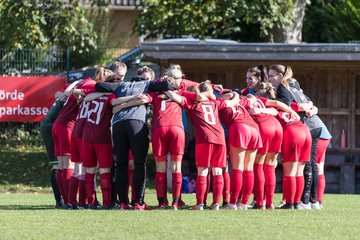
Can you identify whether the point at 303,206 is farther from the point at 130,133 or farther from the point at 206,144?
the point at 130,133

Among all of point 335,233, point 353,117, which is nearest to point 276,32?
point 353,117

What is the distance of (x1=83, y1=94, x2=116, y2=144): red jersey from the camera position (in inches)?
521

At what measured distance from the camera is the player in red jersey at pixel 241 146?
1327 cm

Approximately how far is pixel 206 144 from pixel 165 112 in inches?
25.5

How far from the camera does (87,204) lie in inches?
538

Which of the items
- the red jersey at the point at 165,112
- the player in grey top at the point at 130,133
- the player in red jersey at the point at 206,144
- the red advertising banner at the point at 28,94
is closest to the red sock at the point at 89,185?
the player in grey top at the point at 130,133

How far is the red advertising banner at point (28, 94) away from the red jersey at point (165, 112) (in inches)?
371

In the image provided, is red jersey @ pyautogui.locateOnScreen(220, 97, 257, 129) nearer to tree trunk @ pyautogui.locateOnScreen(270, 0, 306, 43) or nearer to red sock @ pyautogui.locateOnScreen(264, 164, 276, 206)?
red sock @ pyautogui.locateOnScreen(264, 164, 276, 206)

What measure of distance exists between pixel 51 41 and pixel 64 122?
446 inches

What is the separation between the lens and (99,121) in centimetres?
1327

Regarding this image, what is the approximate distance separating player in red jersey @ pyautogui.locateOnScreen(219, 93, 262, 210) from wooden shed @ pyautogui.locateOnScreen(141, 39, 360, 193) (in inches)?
271

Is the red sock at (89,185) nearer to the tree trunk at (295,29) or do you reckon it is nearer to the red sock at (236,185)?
the red sock at (236,185)

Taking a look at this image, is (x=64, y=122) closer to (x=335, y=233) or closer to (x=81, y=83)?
(x=81, y=83)

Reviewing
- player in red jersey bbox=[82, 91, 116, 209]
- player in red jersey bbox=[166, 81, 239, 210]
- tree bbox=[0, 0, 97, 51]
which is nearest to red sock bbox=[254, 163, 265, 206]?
player in red jersey bbox=[166, 81, 239, 210]
